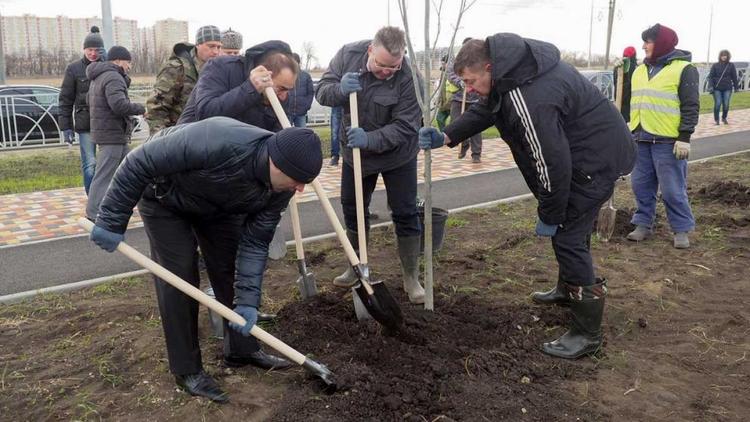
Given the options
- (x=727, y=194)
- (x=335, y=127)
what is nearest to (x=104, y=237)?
(x=727, y=194)

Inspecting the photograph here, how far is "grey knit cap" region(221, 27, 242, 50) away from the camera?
4.81m

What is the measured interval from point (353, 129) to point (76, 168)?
7.86m

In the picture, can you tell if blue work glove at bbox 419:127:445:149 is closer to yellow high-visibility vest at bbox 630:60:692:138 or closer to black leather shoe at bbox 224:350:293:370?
black leather shoe at bbox 224:350:293:370

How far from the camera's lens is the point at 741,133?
14789mm

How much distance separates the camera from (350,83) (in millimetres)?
4090

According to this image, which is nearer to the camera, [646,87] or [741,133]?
[646,87]

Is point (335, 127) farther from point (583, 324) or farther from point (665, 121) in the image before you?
point (583, 324)

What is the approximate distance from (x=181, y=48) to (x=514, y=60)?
2792 mm

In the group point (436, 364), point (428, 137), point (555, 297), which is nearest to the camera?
point (436, 364)

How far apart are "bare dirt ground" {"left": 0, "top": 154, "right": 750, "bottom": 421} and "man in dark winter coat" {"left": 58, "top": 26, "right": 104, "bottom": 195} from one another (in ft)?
8.97

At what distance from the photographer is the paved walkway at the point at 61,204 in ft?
21.5

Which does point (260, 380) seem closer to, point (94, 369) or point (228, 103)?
point (94, 369)

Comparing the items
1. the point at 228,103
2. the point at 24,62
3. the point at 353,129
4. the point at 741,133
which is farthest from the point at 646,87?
the point at 24,62

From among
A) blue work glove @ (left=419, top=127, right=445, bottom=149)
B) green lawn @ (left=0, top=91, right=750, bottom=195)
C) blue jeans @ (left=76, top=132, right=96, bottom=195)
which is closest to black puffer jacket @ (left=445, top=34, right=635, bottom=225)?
blue work glove @ (left=419, top=127, right=445, bottom=149)
